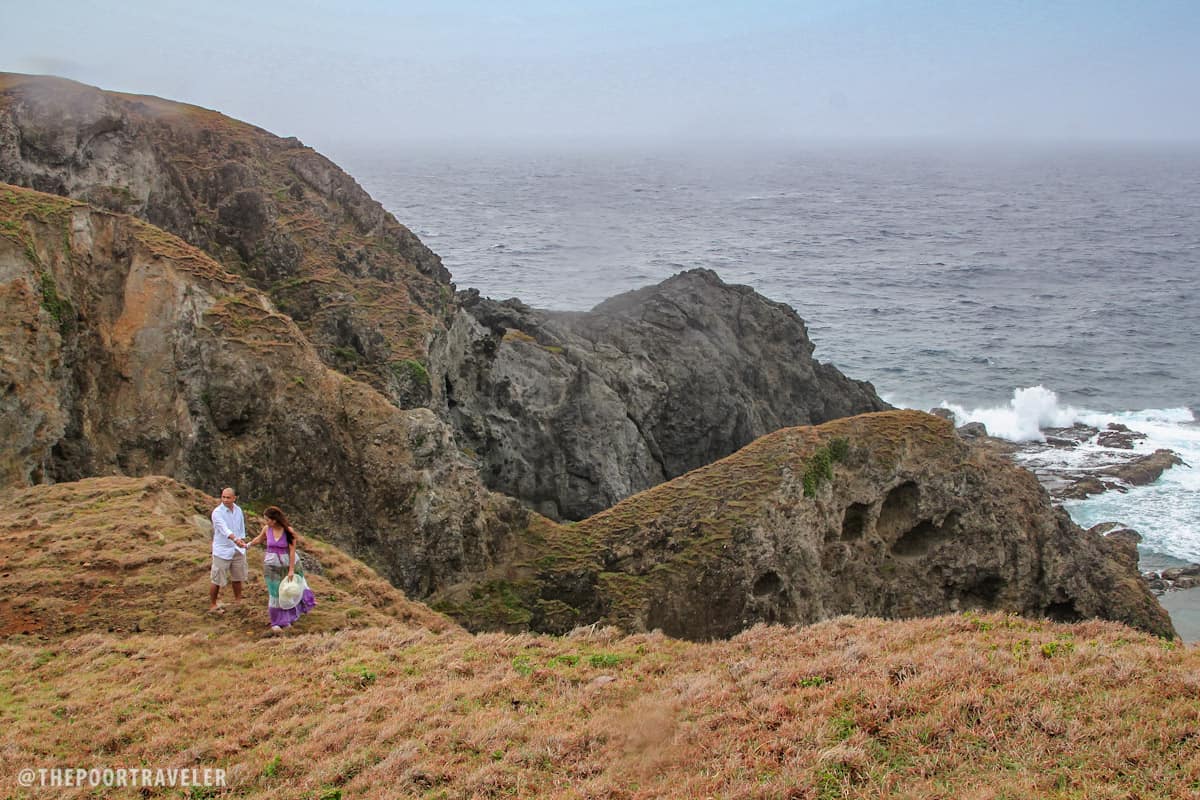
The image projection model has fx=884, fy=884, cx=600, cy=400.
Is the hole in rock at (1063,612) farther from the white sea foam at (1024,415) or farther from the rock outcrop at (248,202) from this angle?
the white sea foam at (1024,415)

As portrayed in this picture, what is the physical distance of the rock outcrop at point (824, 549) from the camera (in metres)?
29.8

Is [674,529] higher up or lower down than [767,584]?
higher up

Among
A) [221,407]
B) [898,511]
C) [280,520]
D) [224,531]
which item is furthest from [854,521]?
[224,531]

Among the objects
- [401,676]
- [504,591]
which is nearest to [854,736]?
[401,676]

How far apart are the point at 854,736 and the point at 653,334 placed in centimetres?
5145

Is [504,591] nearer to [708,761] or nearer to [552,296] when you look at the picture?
[708,761]

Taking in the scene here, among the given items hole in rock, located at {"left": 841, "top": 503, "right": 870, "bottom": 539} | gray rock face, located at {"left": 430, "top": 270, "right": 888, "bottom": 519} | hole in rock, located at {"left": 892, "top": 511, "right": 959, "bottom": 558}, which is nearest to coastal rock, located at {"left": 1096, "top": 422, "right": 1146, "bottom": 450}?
gray rock face, located at {"left": 430, "top": 270, "right": 888, "bottom": 519}

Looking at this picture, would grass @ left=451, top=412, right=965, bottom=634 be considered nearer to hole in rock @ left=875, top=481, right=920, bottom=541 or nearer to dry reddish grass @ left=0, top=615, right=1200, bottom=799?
hole in rock @ left=875, top=481, right=920, bottom=541

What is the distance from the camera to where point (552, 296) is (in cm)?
10556

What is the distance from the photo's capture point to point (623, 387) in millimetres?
57281

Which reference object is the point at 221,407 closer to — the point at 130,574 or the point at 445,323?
the point at 130,574

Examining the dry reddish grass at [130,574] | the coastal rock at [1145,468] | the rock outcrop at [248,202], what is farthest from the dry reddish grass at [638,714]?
the coastal rock at [1145,468]

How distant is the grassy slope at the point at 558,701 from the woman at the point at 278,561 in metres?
0.53

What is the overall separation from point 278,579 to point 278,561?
604 mm
